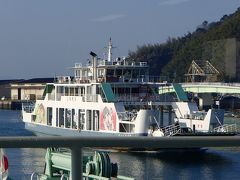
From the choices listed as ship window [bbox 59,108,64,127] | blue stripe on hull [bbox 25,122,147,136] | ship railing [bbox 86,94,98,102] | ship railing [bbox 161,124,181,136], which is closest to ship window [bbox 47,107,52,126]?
blue stripe on hull [bbox 25,122,147,136]

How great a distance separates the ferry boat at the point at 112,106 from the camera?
3581cm

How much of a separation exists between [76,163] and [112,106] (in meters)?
32.9

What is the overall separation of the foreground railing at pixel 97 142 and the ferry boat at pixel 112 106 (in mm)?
29764

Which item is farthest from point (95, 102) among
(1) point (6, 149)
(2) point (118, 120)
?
(1) point (6, 149)

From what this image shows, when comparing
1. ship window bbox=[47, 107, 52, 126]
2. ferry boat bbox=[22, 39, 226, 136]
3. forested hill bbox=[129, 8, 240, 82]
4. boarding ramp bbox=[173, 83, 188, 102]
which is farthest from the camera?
forested hill bbox=[129, 8, 240, 82]

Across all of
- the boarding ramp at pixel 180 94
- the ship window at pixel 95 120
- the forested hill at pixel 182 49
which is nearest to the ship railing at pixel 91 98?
the ship window at pixel 95 120

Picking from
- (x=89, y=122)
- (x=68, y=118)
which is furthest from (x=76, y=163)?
(x=68, y=118)

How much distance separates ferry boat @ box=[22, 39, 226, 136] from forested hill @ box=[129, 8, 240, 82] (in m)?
73.5

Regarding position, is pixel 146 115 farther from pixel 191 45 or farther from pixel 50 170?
pixel 191 45

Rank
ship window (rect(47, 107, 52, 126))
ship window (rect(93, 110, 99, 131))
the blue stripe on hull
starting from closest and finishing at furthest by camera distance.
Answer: ship window (rect(93, 110, 99, 131)) < the blue stripe on hull < ship window (rect(47, 107, 52, 126))

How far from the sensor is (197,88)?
83500 millimetres

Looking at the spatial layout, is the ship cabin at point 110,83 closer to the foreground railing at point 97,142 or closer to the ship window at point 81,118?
the ship window at point 81,118

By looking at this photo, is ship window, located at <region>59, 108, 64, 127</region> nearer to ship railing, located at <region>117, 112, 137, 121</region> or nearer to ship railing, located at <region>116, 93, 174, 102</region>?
ship railing, located at <region>116, 93, 174, 102</region>

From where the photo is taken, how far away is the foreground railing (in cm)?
335
